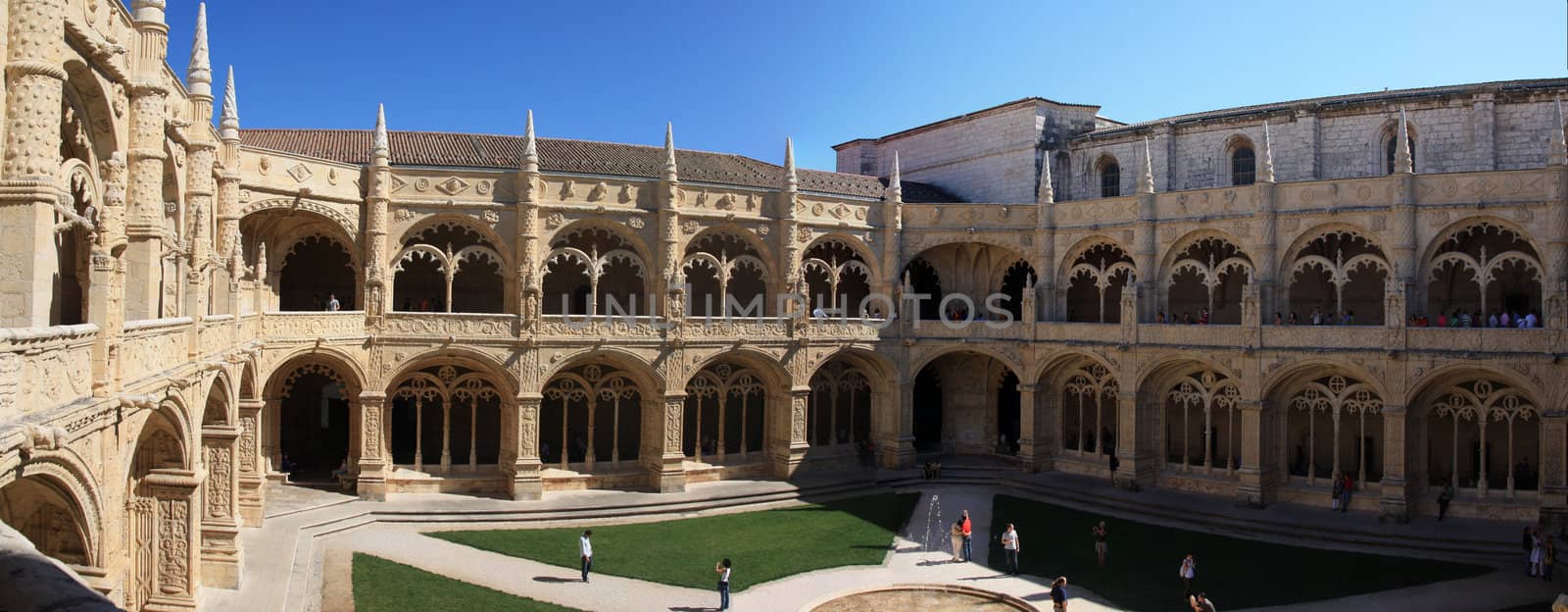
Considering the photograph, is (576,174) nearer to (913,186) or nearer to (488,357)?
(488,357)

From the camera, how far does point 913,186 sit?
1708 inches

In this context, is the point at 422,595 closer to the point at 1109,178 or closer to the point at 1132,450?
the point at 1132,450

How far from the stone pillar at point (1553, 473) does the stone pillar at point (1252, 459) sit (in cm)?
703

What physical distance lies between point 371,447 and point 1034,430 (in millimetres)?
22668

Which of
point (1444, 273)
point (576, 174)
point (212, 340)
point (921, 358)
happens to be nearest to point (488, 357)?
point (576, 174)

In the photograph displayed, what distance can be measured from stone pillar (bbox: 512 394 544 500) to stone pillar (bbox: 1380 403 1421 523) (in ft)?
84.4

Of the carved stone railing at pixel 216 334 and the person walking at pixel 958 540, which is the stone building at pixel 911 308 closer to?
the carved stone railing at pixel 216 334

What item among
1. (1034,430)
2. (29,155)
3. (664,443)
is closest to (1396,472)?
(1034,430)

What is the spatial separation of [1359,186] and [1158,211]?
6047 mm

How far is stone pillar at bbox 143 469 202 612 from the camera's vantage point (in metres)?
17.0

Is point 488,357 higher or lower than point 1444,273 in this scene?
lower

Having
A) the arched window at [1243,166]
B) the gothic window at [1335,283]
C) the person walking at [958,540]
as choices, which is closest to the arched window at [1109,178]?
the arched window at [1243,166]

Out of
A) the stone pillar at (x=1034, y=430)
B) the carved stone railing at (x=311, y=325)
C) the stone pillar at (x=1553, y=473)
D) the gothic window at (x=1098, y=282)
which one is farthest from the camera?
the stone pillar at (x=1034, y=430)

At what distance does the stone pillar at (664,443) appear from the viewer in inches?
1280
